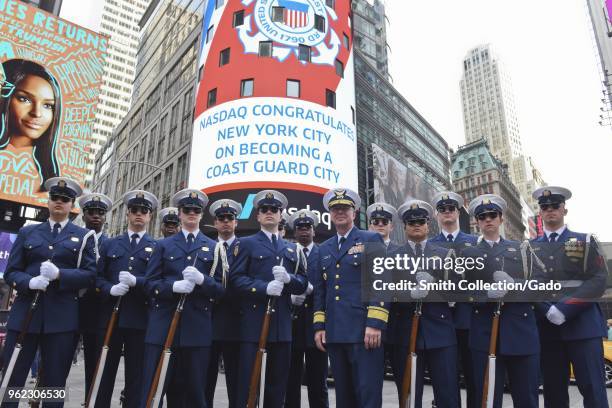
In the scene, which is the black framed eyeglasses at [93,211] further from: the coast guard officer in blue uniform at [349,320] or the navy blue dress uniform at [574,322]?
the navy blue dress uniform at [574,322]

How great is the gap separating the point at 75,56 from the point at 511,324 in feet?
49.8

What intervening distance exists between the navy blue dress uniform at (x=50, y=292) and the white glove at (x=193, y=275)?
129cm

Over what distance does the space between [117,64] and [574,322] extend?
166209 millimetres

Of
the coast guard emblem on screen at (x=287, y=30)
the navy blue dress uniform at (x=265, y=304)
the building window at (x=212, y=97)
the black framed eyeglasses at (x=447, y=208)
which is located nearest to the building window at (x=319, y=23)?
the coast guard emblem on screen at (x=287, y=30)

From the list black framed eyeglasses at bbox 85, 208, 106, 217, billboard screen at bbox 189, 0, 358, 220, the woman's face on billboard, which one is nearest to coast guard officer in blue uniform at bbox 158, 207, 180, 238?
black framed eyeglasses at bbox 85, 208, 106, 217

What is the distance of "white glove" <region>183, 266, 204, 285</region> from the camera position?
4512mm

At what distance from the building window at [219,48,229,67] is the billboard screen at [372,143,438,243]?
12305mm

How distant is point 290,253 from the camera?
17.6 feet

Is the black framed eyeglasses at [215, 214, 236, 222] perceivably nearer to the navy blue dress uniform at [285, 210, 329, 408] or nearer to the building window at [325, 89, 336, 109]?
the navy blue dress uniform at [285, 210, 329, 408]

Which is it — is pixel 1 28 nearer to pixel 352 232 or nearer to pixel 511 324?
pixel 352 232

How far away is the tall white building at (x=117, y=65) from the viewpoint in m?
141

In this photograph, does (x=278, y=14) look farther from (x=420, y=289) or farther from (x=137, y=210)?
(x=420, y=289)

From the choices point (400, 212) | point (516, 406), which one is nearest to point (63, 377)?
point (400, 212)

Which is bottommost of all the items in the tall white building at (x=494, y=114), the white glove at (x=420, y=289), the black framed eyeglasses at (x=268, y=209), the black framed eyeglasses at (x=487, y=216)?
the white glove at (x=420, y=289)
